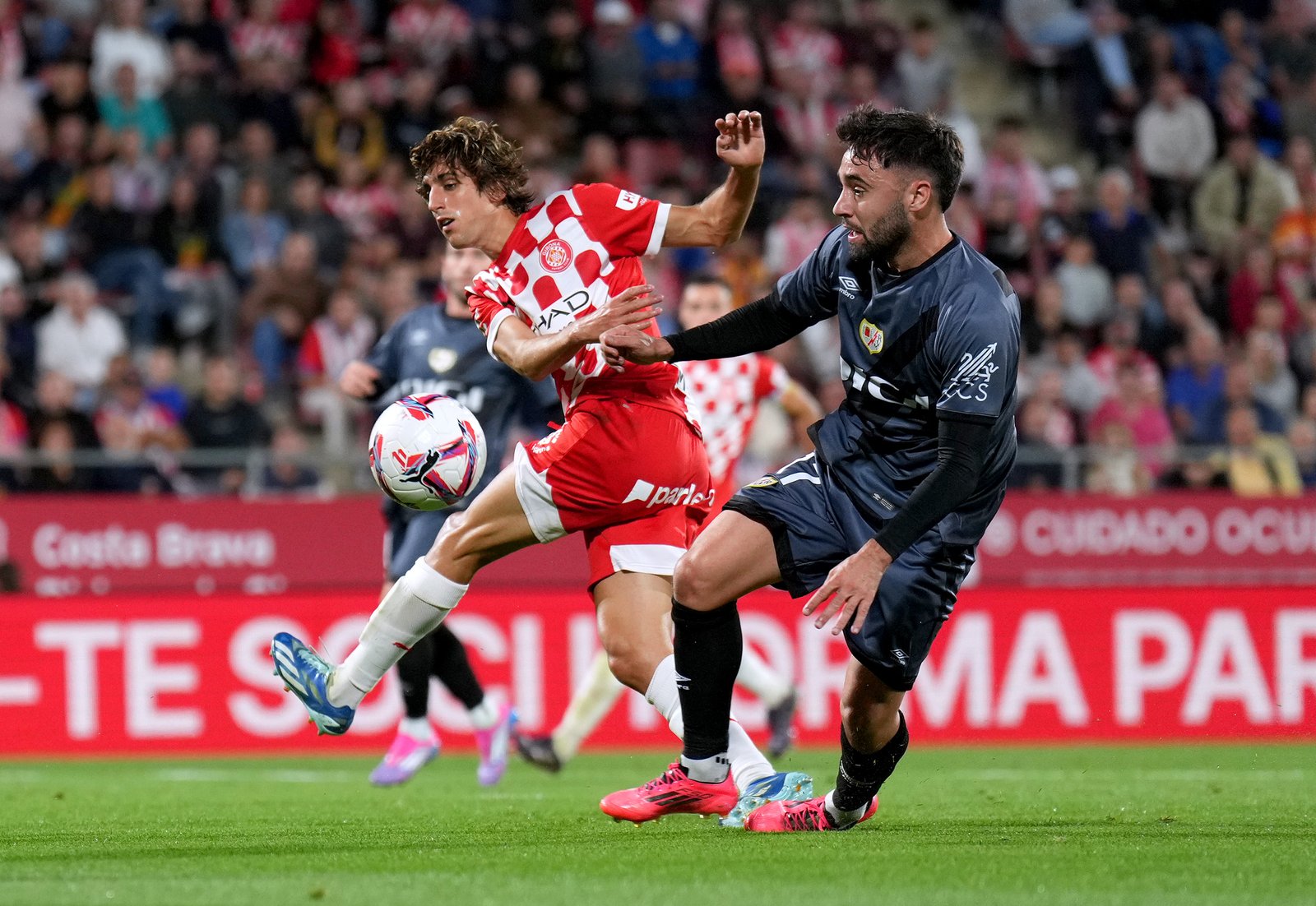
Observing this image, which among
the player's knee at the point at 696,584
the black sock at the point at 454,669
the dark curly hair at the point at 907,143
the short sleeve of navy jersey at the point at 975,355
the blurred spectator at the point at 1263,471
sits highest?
the dark curly hair at the point at 907,143

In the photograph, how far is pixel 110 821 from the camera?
691 cm

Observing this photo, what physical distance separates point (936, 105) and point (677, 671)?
12656 millimetres

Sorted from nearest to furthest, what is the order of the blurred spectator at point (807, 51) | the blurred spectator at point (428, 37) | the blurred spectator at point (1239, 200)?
the blurred spectator at point (428, 37) < the blurred spectator at point (1239, 200) < the blurred spectator at point (807, 51)

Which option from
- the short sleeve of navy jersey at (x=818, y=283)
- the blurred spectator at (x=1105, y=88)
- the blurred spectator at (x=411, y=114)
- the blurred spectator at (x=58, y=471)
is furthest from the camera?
the blurred spectator at (x=1105, y=88)

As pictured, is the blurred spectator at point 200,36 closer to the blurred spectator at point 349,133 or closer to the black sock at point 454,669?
the blurred spectator at point 349,133

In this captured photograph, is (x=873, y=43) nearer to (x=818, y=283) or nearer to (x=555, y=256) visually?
(x=555, y=256)

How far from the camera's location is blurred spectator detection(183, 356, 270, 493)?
1372 cm

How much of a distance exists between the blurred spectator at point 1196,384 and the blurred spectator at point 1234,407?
0.09 metres

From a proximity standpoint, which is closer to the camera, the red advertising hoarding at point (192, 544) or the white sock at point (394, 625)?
the white sock at point (394, 625)

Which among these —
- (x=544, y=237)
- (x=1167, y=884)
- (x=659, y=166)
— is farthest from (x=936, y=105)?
(x=1167, y=884)

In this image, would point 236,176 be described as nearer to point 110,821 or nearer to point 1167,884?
point 110,821

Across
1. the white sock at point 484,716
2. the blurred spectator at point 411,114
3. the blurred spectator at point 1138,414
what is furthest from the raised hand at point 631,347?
the blurred spectator at point 411,114

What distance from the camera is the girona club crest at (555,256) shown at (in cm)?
638

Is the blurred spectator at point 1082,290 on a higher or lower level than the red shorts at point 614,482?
higher
